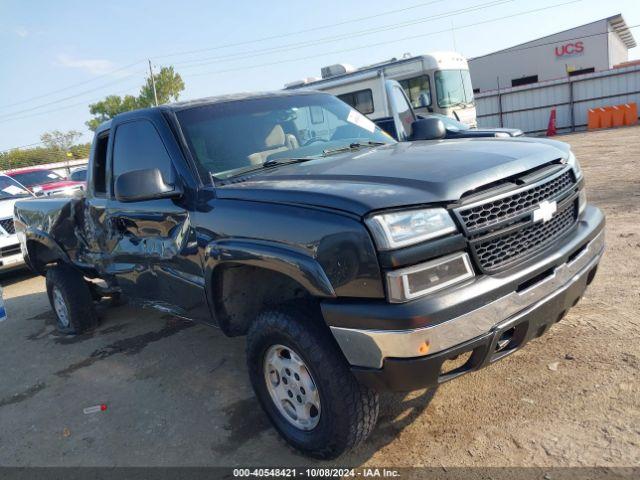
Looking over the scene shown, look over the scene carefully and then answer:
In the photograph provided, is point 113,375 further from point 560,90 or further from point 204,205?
point 560,90

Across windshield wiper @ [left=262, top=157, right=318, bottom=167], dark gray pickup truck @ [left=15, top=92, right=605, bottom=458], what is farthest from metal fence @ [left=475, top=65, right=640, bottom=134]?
windshield wiper @ [left=262, top=157, right=318, bottom=167]

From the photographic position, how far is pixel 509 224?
8.14 feet

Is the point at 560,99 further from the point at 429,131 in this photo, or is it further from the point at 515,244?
the point at 515,244

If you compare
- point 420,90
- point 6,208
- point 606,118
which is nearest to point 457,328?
point 6,208

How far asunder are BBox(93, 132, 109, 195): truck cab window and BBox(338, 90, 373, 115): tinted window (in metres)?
10.6

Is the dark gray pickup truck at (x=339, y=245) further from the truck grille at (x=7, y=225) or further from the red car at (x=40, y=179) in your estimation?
the red car at (x=40, y=179)

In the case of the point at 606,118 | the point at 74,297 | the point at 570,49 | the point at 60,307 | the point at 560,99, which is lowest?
the point at 606,118

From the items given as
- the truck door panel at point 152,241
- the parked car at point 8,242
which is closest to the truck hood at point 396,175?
the truck door panel at point 152,241

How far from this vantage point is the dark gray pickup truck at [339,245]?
227cm

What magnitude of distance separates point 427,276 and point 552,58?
114 feet

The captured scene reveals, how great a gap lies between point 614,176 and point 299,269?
9.09 meters

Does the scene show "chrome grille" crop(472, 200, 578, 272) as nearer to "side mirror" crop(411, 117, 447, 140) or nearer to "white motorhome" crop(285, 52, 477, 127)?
"side mirror" crop(411, 117, 447, 140)

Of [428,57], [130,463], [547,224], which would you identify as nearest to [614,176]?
[428,57]

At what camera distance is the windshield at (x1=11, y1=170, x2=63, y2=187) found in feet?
44.6
